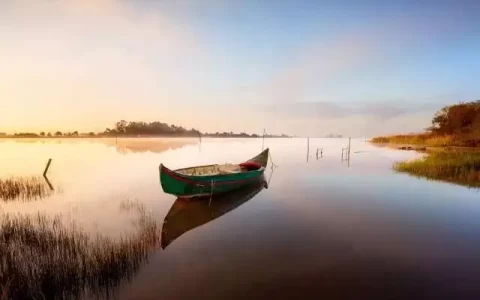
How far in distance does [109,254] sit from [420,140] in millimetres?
63653

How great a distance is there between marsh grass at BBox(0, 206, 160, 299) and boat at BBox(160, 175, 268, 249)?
86 cm

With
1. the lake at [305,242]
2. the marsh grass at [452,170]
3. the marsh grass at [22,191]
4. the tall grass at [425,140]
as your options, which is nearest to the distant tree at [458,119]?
the tall grass at [425,140]

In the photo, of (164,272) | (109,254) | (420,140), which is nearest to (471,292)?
(164,272)

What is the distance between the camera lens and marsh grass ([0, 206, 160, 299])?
5551 mm

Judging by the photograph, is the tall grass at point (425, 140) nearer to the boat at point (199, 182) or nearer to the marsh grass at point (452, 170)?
the marsh grass at point (452, 170)

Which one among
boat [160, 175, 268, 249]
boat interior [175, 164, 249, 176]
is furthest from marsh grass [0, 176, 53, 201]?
boat interior [175, 164, 249, 176]

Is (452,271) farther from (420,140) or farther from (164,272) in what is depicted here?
(420,140)

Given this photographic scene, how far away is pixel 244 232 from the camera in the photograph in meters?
10.2

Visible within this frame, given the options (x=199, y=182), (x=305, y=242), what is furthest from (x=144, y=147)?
(x=305, y=242)

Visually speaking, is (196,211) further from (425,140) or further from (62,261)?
(425,140)

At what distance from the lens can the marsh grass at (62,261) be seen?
5551 millimetres

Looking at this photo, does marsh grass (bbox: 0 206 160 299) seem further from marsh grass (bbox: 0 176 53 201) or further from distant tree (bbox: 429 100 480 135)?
distant tree (bbox: 429 100 480 135)

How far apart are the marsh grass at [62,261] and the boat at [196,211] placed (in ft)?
2.81

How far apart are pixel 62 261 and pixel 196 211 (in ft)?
22.5
